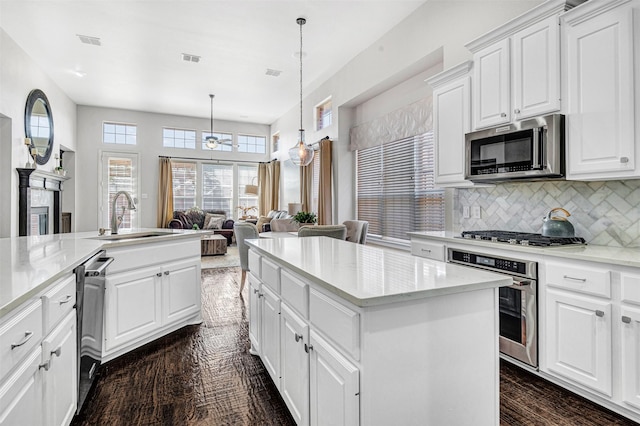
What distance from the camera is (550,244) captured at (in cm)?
215

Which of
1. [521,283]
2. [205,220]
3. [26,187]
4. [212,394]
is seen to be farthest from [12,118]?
[521,283]

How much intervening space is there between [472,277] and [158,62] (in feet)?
19.2

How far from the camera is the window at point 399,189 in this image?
4.12 meters

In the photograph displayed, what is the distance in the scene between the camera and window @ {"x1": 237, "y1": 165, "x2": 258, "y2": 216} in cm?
988

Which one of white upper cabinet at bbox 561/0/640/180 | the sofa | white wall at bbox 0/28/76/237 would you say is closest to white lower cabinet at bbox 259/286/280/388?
white upper cabinet at bbox 561/0/640/180

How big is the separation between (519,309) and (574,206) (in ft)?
2.87

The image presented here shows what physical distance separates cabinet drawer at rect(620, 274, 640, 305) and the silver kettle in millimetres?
648

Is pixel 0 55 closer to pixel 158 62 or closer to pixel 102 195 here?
pixel 158 62

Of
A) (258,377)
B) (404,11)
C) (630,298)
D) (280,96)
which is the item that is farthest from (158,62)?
(630,298)

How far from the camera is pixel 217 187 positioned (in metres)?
9.62

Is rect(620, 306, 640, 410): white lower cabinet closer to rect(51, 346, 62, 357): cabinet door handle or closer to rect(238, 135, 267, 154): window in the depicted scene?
rect(51, 346, 62, 357): cabinet door handle

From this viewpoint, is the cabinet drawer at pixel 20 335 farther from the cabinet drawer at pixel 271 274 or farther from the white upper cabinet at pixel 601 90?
the white upper cabinet at pixel 601 90

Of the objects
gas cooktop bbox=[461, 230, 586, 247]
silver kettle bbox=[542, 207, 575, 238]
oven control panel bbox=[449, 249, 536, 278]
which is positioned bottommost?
oven control panel bbox=[449, 249, 536, 278]

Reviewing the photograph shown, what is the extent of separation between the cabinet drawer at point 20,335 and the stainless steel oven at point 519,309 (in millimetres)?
2370
